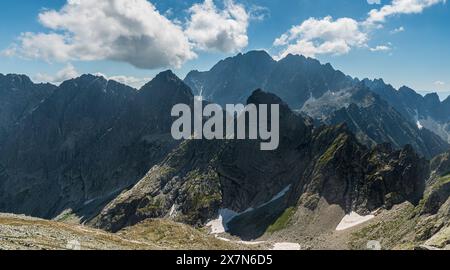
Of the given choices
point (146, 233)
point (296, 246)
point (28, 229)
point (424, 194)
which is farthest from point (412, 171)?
point (28, 229)

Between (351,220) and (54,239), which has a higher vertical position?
(54,239)

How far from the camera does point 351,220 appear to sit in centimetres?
17725

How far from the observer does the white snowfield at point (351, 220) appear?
568 feet

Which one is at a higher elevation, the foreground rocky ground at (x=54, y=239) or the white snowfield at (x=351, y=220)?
the foreground rocky ground at (x=54, y=239)

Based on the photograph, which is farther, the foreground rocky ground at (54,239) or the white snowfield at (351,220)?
the white snowfield at (351,220)

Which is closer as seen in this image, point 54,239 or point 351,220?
point 54,239

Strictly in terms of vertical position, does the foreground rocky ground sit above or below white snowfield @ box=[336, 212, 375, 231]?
above

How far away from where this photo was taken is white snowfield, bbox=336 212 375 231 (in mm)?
173125

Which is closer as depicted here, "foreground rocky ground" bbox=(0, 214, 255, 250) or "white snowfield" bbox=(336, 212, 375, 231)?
"foreground rocky ground" bbox=(0, 214, 255, 250)
